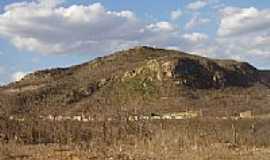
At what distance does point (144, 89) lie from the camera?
137625 millimetres

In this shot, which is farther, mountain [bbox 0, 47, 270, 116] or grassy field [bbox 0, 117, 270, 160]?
mountain [bbox 0, 47, 270, 116]

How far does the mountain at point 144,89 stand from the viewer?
400 feet

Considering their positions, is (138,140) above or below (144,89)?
below

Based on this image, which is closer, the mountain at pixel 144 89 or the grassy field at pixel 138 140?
the grassy field at pixel 138 140

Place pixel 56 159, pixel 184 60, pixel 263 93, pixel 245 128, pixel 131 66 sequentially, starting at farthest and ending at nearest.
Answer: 1. pixel 131 66
2. pixel 184 60
3. pixel 263 93
4. pixel 245 128
5. pixel 56 159

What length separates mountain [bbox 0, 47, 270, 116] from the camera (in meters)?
122

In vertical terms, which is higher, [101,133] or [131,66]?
[131,66]

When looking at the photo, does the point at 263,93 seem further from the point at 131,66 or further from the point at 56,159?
the point at 56,159

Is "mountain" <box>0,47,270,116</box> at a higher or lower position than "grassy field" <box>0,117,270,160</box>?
higher

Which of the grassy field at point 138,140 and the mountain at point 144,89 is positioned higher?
the mountain at point 144,89

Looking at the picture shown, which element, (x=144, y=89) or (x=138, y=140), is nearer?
(x=138, y=140)

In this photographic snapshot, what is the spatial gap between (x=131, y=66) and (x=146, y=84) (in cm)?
1753

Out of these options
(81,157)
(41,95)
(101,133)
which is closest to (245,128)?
(101,133)

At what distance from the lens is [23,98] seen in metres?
138
